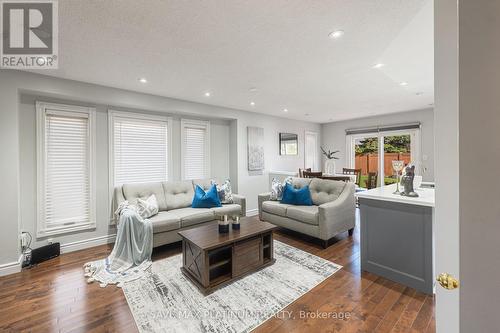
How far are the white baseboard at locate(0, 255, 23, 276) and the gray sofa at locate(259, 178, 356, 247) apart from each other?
11.2 feet

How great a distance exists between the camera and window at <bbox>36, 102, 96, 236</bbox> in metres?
3.00

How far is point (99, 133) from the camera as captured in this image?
3.45 meters

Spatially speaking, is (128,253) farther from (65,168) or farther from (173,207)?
(65,168)

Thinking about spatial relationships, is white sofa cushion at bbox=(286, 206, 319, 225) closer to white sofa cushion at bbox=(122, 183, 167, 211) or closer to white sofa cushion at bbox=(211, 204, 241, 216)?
white sofa cushion at bbox=(211, 204, 241, 216)

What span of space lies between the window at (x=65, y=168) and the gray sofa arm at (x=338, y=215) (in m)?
3.51

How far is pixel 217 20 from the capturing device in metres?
1.78

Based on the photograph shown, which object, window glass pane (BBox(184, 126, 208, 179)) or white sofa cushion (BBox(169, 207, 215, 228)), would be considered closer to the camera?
white sofa cushion (BBox(169, 207, 215, 228))

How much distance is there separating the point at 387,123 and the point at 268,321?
6042mm

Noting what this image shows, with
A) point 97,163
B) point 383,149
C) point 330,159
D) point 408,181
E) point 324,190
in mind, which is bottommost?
point 324,190

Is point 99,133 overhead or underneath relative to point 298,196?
overhead

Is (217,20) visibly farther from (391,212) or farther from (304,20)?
(391,212)

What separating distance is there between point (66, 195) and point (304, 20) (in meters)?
3.84

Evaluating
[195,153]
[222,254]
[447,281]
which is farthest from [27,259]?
[447,281]

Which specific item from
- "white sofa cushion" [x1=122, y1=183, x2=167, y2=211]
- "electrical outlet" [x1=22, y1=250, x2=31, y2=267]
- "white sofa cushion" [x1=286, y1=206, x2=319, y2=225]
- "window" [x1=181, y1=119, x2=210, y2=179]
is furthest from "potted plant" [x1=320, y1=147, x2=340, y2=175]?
"electrical outlet" [x1=22, y1=250, x2=31, y2=267]
